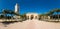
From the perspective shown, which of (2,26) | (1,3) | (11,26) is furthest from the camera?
(2,26)

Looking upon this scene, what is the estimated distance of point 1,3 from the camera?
122 cm

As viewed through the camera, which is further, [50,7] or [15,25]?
[15,25]

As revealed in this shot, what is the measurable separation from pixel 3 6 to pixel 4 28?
452 mm

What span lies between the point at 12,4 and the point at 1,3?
114mm

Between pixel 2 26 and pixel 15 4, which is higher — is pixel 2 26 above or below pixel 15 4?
below

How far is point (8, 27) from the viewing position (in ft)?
5.05

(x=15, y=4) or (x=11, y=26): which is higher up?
(x=15, y=4)

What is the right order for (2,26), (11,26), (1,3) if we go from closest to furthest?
(1,3), (11,26), (2,26)

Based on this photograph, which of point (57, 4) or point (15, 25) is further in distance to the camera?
point (15, 25)

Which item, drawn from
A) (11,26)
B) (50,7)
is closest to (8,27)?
(11,26)

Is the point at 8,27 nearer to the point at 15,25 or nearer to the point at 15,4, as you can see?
the point at 15,25

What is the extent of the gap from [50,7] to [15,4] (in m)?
Result: 0.38

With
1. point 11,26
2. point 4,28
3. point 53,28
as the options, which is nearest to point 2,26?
point 4,28

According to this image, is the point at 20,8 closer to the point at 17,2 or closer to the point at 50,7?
the point at 17,2
